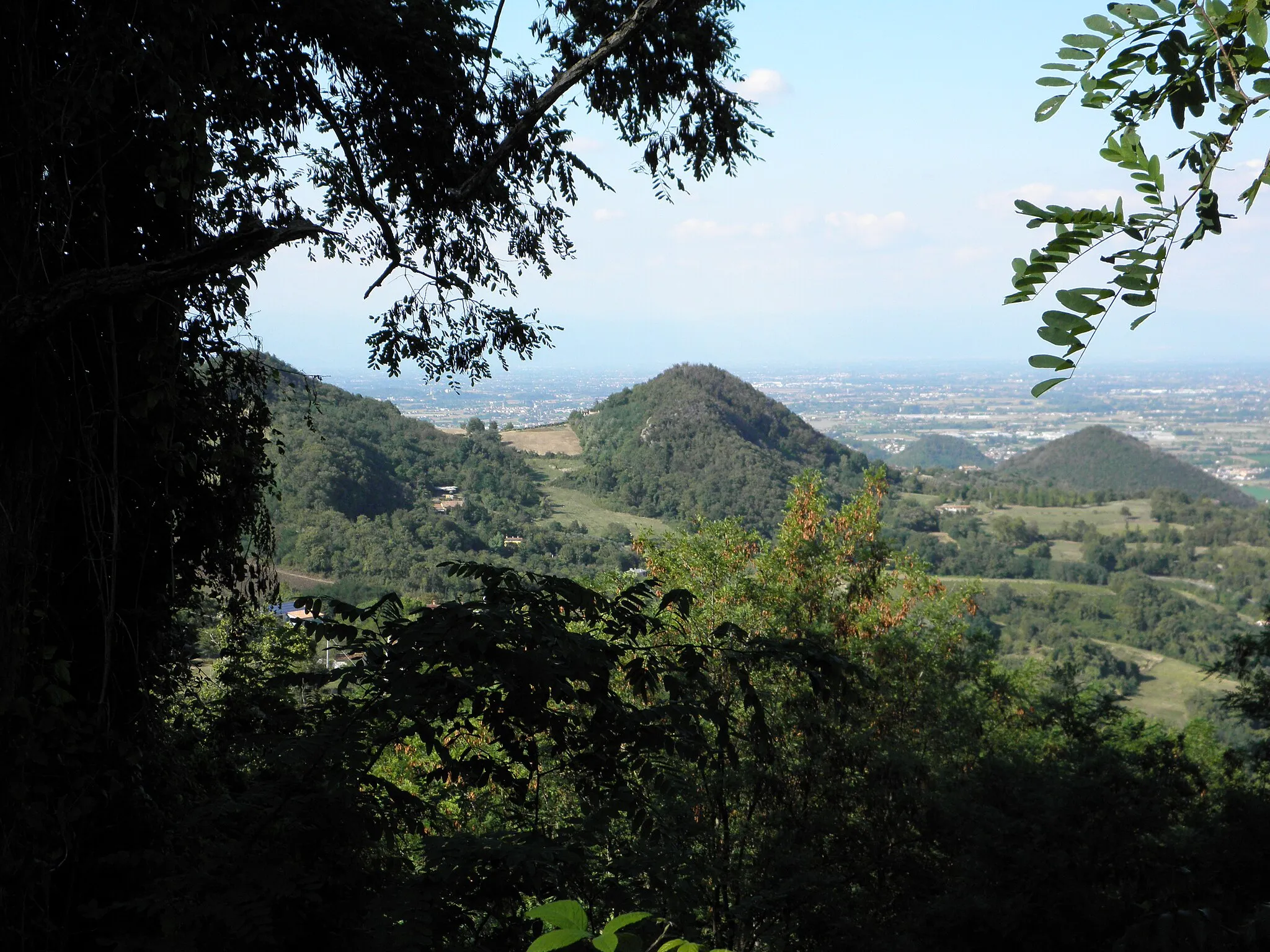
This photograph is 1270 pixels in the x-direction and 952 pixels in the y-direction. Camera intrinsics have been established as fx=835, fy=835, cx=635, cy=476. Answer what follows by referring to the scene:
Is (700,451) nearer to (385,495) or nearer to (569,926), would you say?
(385,495)

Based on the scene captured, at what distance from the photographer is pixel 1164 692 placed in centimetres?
3259

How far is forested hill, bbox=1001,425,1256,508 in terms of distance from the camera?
245ft

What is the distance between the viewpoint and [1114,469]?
8025cm

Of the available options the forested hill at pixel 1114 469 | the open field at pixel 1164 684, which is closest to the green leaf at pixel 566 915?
the open field at pixel 1164 684

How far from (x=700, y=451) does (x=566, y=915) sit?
49098 millimetres

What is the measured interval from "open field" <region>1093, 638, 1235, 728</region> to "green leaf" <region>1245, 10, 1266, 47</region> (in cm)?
3179

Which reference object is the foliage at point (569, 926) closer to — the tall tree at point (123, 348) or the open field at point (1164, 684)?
the tall tree at point (123, 348)

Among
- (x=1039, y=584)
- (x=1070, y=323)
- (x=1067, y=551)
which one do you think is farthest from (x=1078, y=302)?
(x=1067, y=551)

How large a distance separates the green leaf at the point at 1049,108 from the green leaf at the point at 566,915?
1.11 m

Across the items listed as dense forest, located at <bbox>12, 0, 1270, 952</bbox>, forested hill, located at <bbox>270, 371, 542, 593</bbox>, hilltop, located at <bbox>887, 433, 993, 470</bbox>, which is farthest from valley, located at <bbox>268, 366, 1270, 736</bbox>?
dense forest, located at <bbox>12, 0, 1270, 952</bbox>

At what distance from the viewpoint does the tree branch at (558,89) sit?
3.72 m

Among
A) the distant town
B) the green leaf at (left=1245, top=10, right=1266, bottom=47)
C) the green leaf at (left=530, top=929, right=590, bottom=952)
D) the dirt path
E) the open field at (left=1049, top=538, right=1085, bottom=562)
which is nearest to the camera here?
the green leaf at (left=530, top=929, right=590, bottom=952)

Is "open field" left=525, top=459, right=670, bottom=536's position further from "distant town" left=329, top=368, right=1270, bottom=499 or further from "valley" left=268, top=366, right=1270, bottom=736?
"distant town" left=329, top=368, right=1270, bottom=499

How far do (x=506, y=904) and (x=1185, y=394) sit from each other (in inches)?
5754
